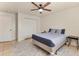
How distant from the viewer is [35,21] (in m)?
7.68

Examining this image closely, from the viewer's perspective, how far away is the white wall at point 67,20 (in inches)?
180

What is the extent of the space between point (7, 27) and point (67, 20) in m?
4.07

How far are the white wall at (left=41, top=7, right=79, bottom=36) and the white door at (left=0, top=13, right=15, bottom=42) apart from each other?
291 cm

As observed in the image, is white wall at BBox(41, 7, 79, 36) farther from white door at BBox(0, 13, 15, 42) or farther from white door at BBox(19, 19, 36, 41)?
white door at BBox(0, 13, 15, 42)

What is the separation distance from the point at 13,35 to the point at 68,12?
418 cm

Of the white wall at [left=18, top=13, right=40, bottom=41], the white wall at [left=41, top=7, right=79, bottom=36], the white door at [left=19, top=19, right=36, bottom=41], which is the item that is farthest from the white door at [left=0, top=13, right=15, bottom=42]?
the white wall at [left=41, top=7, right=79, bottom=36]

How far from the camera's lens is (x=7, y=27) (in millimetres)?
5836

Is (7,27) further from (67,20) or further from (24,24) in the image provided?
(67,20)

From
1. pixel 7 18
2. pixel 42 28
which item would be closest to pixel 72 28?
pixel 42 28

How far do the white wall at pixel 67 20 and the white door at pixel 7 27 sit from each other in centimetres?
291

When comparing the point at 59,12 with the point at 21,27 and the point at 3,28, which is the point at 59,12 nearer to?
the point at 21,27

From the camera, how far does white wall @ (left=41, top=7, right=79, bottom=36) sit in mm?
4574

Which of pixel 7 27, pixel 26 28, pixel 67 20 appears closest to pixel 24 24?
pixel 26 28

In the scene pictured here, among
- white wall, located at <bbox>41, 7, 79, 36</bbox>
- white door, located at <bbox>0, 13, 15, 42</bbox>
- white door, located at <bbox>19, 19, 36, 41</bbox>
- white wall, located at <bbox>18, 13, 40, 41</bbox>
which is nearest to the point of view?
white wall, located at <bbox>41, 7, 79, 36</bbox>
